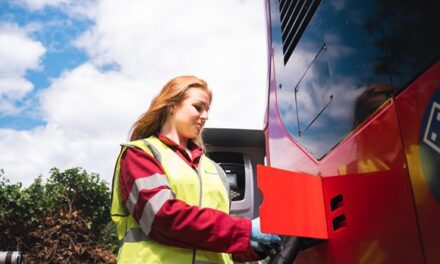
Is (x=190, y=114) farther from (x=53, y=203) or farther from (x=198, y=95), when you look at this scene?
(x=53, y=203)

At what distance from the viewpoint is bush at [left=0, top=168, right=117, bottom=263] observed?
10.9m

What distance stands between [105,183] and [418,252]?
1404 cm

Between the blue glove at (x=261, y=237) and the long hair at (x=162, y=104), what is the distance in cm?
64

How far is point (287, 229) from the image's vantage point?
1.15 m

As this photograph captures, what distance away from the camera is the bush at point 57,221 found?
35.7 ft

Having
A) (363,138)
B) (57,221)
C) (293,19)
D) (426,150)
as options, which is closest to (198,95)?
(293,19)

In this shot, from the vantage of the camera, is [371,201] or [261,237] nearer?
[371,201]

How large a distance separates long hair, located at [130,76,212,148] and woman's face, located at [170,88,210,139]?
0.03 metres

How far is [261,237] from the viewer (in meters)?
1.42

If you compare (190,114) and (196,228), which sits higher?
(190,114)

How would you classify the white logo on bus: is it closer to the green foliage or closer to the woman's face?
the woman's face

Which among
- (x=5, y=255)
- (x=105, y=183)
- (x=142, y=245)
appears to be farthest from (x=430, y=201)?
(x=105, y=183)

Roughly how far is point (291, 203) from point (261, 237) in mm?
298

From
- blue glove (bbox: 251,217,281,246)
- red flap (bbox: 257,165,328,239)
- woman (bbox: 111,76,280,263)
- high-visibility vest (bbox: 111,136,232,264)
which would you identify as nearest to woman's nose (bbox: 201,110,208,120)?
woman (bbox: 111,76,280,263)
